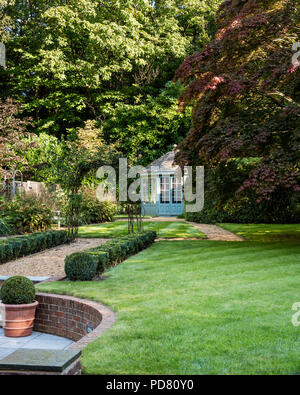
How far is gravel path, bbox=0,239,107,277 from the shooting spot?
30.5ft

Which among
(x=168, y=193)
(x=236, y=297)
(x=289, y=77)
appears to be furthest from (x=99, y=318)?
(x=168, y=193)

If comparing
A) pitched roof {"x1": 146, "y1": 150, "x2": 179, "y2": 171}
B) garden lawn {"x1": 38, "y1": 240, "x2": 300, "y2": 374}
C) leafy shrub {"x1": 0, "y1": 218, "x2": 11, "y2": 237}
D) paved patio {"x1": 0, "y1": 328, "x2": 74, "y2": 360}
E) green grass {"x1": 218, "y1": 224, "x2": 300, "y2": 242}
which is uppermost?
pitched roof {"x1": 146, "y1": 150, "x2": 179, "y2": 171}

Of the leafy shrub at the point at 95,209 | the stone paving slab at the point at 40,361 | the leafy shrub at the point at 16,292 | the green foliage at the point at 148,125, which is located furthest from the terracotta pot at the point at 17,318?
the green foliage at the point at 148,125

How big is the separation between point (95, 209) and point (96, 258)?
1263cm

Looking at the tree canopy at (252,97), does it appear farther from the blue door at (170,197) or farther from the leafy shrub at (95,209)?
the blue door at (170,197)

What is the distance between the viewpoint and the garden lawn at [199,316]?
149 inches

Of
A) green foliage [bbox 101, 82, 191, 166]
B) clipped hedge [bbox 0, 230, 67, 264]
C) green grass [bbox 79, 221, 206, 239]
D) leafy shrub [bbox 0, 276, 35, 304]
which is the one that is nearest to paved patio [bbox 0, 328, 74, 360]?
leafy shrub [bbox 0, 276, 35, 304]

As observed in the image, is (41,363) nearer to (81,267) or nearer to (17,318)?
(17,318)

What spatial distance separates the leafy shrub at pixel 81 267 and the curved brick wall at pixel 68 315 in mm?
1232

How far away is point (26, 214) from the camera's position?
16.4 meters

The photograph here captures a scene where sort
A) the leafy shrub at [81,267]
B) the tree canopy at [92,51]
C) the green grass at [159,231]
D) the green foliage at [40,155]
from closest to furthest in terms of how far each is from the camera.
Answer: the leafy shrub at [81,267] < the green grass at [159,231] < the green foliage at [40,155] < the tree canopy at [92,51]

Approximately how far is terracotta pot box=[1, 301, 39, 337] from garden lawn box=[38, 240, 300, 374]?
0.76 m

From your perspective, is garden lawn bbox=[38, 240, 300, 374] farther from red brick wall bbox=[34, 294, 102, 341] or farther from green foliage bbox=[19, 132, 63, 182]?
green foliage bbox=[19, 132, 63, 182]

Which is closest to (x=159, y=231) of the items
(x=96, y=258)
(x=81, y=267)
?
(x=96, y=258)
